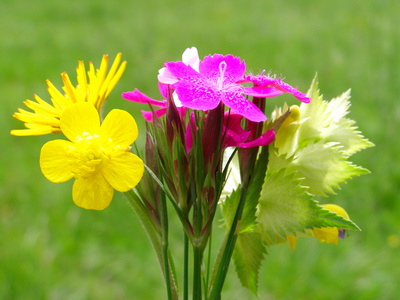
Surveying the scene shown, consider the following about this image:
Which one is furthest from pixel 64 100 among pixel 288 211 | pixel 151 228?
pixel 288 211

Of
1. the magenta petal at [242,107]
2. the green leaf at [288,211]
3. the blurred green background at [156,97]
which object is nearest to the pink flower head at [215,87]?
the magenta petal at [242,107]

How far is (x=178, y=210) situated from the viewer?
0.48 m

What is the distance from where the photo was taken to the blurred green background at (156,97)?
177 cm

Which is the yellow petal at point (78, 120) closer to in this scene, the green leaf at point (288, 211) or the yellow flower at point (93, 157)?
the yellow flower at point (93, 157)

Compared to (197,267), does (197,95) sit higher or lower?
higher

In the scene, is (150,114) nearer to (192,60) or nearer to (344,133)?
(192,60)

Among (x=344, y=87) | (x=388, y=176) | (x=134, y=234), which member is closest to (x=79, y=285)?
(x=134, y=234)

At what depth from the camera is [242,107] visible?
1.48ft

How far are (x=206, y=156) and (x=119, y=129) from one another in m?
0.09

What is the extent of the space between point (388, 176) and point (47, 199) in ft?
5.04

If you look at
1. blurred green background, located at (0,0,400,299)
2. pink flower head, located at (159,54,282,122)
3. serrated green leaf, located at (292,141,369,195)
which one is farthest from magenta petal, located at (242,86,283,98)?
blurred green background, located at (0,0,400,299)

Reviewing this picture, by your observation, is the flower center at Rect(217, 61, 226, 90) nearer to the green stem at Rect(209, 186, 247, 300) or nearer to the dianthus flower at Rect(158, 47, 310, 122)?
the dianthus flower at Rect(158, 47, 310, 122)

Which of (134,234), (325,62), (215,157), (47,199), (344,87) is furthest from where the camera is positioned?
(325,62)

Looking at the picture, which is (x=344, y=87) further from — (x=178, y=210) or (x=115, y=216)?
(x=178, y=210)
